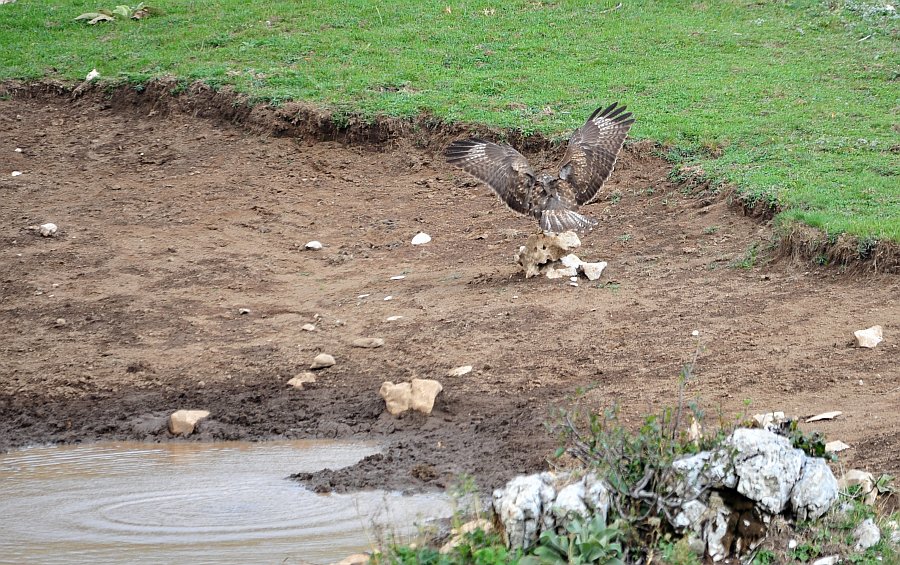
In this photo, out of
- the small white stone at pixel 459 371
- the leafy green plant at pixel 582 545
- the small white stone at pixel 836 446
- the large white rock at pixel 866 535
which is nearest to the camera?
the leafy green plant at pixel 582 545

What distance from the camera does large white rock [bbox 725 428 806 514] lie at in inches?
194

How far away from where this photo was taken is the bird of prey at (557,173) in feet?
30.4

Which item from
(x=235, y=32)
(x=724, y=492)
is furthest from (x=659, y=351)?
(x=235, y=32)

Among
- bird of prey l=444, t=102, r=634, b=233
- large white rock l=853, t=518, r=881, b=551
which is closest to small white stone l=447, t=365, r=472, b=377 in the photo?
bird of prey l=444, t=102, r=634, b=233

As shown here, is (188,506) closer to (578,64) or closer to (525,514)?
(525,514)

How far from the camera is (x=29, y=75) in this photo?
15.7 metres

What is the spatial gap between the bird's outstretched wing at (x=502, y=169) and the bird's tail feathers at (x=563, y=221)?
27 centimetres

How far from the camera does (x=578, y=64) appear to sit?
14758mm

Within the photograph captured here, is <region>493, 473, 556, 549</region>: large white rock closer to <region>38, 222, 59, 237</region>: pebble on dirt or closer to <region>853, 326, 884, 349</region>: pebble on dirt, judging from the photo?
<region>853, 326, 884, 349</region>: pebble on dirt

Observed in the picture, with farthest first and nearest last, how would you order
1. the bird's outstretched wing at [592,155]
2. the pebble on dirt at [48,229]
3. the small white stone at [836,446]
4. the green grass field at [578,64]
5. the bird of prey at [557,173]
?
the pebble on dirt at [48,229]
the green grass field at [578,64]
the bird's outstretched wing at [592,155]
the bird of prey at [557,173]
the small white stone at [836,446]

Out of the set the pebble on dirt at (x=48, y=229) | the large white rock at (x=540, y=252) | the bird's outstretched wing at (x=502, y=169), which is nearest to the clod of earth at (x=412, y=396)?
the large white rock at (x=540, y=252)

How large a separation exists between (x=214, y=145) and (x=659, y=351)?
300 inches

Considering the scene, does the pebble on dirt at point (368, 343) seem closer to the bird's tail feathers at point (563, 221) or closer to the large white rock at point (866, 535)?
the bird's tail feathers at point (563, 221)

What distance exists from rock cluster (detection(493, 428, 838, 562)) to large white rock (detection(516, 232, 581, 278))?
458 centimetres
